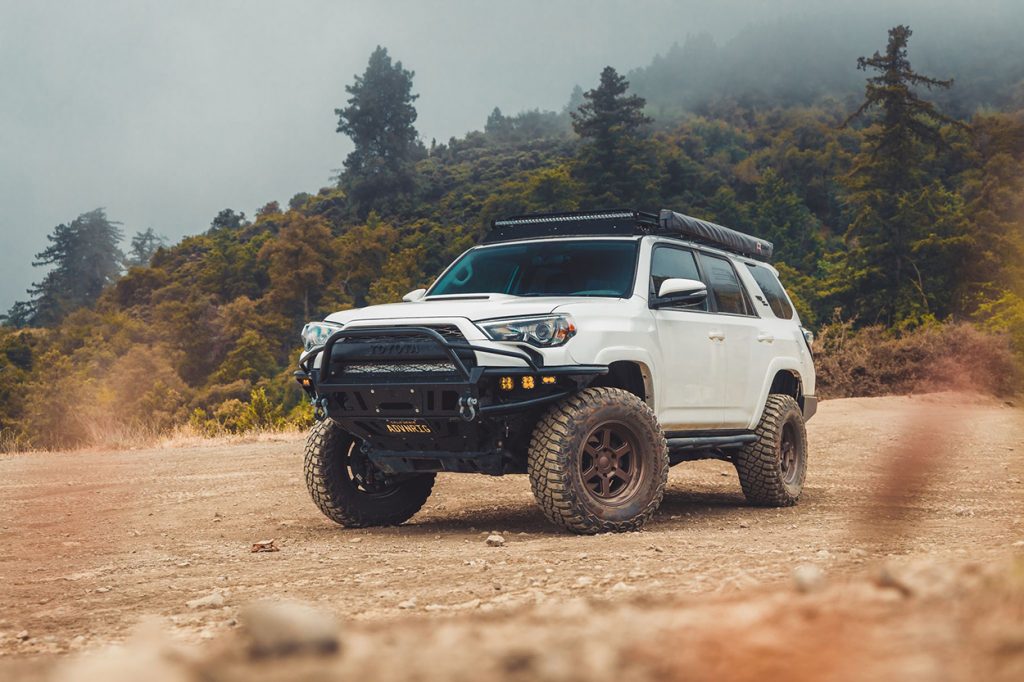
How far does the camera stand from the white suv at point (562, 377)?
22.6 feet

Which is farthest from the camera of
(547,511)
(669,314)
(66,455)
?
(66,455)

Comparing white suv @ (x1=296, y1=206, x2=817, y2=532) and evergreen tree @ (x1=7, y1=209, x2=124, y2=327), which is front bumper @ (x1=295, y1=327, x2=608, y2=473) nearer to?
white suv @ (x1=296, y1=206, x2=817, y2=532)

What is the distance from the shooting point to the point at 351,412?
7.29 m

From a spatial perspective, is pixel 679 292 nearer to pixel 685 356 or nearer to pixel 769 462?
pixel 685 356

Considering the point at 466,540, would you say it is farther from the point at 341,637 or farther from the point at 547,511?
the point at 341,637

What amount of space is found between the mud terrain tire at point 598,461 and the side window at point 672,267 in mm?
1217

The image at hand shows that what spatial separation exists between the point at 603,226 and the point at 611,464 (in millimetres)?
2057

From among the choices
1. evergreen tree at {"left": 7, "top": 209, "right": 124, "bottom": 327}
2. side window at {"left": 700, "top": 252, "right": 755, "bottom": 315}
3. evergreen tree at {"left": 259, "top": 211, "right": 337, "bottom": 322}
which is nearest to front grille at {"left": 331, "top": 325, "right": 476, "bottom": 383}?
side window at {"left": 700, "top": 252, "right": 755, "bottom": 315}

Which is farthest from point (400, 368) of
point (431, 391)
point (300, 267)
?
point (300, 267)

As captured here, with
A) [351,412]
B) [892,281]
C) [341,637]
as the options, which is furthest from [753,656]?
[892,281]

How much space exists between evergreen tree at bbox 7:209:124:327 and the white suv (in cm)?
12947

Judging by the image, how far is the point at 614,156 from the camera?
78312 millimetres

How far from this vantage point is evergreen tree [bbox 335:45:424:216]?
332 feet

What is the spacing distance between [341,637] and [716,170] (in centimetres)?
9246
